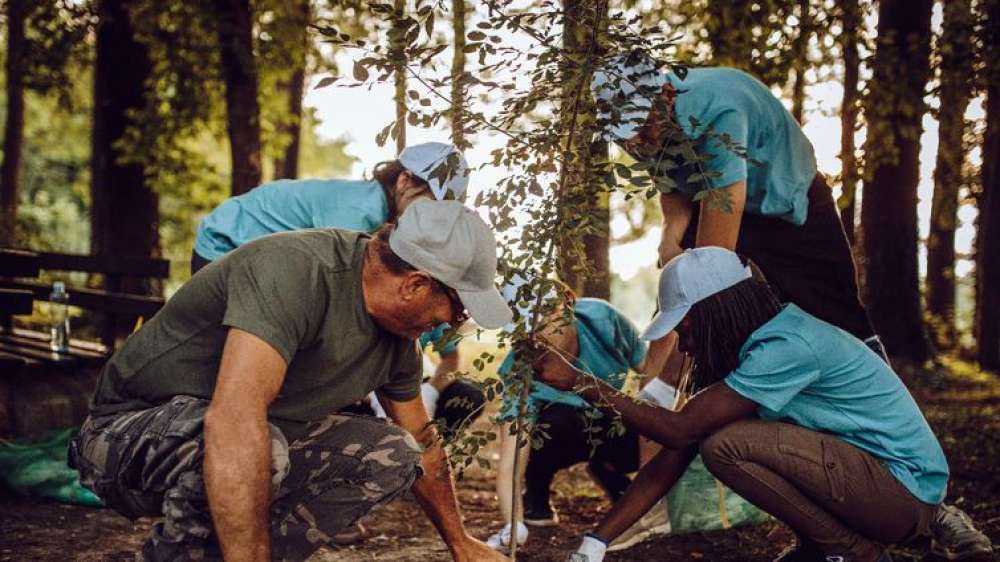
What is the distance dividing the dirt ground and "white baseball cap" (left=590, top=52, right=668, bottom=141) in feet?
6.51

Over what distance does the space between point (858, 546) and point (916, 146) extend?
7591 millimetres

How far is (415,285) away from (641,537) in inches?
80.7

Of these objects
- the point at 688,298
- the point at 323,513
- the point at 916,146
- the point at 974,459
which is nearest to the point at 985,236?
the point at 916,146

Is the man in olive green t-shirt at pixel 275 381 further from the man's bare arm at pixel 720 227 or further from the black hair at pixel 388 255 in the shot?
the man's bare arm at pixel 720 227

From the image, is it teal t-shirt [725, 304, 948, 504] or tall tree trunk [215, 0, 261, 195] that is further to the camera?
tall tree trunk [215, 0, 261, 195]

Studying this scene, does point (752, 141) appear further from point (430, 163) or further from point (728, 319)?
point (430, 163)

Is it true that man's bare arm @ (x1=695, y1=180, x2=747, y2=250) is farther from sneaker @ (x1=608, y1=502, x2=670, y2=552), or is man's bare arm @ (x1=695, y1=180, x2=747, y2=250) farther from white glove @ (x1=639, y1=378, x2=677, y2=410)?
sneaker @ (x1=608, y1=502, x2=670, y2=552)

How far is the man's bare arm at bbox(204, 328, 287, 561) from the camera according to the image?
8.16ft

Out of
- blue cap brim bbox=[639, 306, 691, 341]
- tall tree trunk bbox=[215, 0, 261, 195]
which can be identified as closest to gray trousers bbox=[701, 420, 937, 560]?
blue cap brim bbox=[639, 306, 691, 341]

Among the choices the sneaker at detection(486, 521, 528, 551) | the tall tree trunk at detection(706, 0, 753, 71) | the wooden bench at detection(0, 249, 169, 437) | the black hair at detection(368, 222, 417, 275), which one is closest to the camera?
the black hair at detection(368, 222, 417, 275)

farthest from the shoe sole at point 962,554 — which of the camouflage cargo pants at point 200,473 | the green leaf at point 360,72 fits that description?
the green leaf at point 360,72

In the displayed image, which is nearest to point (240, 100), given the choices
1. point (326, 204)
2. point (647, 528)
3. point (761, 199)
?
point (326, 204)

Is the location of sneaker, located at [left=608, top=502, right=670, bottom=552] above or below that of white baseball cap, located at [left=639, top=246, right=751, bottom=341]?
below

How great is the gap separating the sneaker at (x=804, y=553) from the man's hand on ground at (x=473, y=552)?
1.04 m
